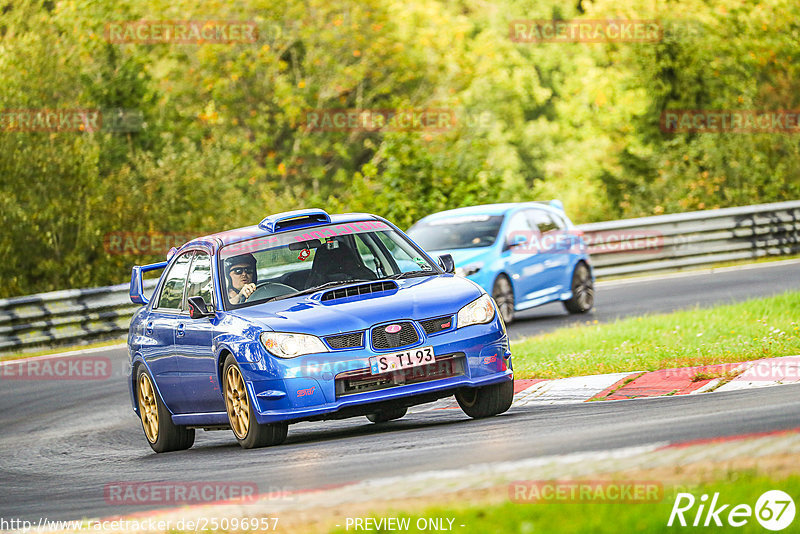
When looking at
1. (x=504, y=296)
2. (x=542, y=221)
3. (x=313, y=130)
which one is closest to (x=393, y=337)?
(x=504, y=296)

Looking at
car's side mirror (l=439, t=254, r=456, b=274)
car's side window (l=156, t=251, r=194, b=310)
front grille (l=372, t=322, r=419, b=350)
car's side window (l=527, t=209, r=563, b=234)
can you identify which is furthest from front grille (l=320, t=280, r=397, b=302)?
car's side window (l=527, t=209, r=563, b=234)

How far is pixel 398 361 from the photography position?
9.38 metres

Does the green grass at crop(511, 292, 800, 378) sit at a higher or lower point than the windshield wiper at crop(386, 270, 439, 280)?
lower

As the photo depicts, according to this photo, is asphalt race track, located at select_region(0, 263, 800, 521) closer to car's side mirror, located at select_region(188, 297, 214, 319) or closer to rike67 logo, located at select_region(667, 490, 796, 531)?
car's side mirror, located at select_region(188, 297, 214, 319)

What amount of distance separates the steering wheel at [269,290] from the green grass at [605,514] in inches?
179

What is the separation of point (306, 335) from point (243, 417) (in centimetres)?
92

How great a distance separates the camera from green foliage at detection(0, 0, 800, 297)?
2598 cm

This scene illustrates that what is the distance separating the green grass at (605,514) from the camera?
5.30 metres

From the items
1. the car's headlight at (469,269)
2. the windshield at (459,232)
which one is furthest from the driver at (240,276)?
the windshield at (459,232)

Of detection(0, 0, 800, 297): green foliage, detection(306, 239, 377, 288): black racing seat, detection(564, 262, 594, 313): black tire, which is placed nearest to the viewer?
detection(306, 239, 377, 288): black racing seat

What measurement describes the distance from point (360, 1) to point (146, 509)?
35.1 metres

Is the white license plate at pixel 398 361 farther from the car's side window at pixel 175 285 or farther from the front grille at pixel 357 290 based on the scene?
the car's side window at pixel 175 285

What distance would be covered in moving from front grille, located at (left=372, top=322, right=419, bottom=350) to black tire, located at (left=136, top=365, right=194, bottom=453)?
2611 mm

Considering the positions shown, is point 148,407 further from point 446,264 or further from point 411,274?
point 446,264
